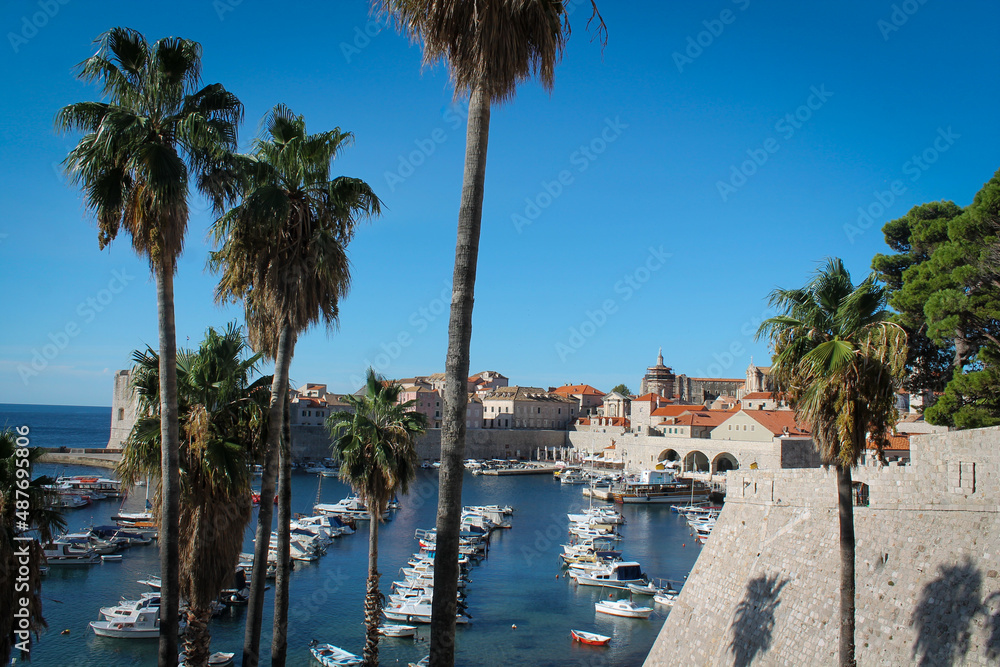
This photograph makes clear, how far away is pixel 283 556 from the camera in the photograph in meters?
11.4

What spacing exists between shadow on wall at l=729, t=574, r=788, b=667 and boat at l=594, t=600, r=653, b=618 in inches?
662

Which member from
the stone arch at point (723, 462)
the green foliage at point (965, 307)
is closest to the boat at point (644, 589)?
the green foliage at point (965, 307)

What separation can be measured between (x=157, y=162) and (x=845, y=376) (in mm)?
9718

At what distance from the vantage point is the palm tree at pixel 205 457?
10695 mm

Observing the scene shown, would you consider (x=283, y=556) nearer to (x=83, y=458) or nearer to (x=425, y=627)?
(x=425, y=627)

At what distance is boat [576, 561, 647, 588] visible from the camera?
1427 inches

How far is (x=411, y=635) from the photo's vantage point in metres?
28.0

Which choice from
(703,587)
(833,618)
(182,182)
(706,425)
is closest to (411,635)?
(703,587)

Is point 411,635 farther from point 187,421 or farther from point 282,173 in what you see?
point 282,173

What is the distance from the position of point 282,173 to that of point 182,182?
5.90 ft

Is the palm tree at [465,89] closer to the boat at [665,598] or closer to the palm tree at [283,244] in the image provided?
the palm tree at [283,244]

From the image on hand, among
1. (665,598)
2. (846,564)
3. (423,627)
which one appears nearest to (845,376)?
(846,564)

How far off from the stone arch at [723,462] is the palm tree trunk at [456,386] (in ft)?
247

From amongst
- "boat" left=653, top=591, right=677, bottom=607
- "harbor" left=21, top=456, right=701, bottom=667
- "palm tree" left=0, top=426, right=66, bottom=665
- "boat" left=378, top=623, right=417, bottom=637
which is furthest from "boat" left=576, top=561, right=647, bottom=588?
"palm tree" left=0, top=426, right=66, bottom=665
